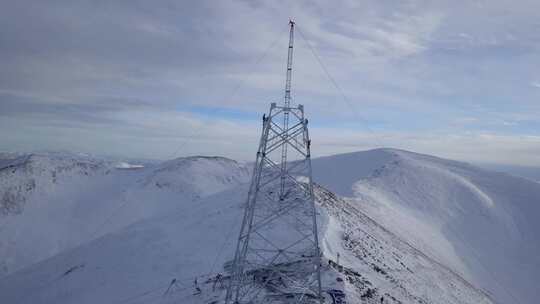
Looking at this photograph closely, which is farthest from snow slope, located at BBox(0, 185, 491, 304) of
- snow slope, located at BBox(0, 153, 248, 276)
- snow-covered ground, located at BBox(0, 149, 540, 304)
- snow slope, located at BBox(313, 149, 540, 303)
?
snow slope, located at BBox(0, 153, 248, 276)

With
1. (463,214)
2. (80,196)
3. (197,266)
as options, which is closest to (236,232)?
(197,266)

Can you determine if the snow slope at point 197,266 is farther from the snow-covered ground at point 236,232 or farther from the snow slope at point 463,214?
the snow slope at point 463,214

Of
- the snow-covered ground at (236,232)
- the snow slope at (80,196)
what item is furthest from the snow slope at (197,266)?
the snow slope at (80,196)

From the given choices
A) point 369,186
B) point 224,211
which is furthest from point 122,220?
point 224,211

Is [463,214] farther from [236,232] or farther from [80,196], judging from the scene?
[80,196]

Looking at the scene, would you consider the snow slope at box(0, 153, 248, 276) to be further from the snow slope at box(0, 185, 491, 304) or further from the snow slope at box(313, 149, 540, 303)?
the snow slope at box(0, 185, 491, 304)

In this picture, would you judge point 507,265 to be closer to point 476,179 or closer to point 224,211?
point 476,179
